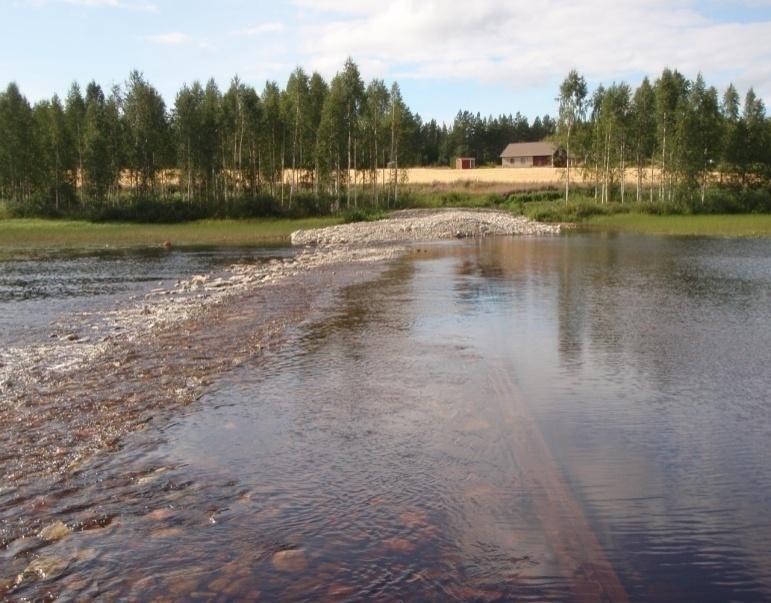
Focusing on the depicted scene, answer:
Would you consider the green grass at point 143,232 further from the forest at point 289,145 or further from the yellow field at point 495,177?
the yellow field at point 495,177

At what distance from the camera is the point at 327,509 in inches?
312

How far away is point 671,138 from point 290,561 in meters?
73.5

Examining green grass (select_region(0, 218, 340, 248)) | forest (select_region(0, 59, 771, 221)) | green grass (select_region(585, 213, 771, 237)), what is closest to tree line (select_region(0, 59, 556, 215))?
forest (select_region(0, 59, 771, 221))

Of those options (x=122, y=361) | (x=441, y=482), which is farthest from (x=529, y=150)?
(x=441, y=482)

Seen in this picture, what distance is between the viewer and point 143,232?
63.5 metres

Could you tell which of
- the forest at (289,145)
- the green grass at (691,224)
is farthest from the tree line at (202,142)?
the green grass at (691,224)

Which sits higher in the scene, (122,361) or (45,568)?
(122,361)

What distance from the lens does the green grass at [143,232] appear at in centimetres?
5694

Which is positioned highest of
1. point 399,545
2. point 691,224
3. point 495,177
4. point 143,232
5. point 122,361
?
point 495,177

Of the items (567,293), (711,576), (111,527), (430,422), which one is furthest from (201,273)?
(711,576)

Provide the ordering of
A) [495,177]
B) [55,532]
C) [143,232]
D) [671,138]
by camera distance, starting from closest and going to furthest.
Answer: [55,532]
[143,232]
[671,138]
[495,177]

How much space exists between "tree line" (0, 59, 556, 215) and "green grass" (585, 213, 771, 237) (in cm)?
2852

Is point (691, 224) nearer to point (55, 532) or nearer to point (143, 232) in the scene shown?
point (143, 232)

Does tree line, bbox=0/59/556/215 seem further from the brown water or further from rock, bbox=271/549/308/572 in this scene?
rock, bbox=271/549/308/572
